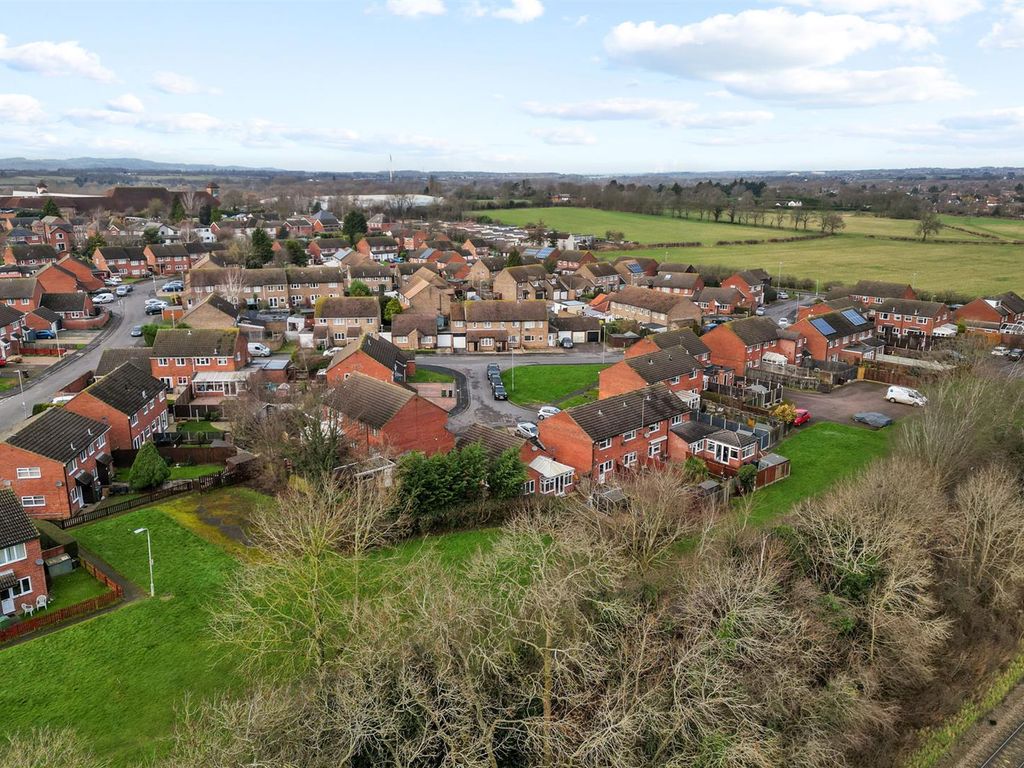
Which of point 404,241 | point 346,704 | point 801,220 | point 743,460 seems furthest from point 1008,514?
point 801,220

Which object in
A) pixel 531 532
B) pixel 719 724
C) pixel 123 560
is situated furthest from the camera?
pixel 123 560

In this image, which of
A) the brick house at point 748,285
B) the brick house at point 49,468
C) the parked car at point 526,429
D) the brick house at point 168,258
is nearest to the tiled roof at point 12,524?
the brick house at point 49,468

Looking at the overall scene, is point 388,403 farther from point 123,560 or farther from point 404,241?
point 404,241

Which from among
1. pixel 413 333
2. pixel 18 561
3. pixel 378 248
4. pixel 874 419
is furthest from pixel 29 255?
pixel 874 419

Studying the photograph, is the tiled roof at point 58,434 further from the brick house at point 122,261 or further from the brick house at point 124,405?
the brick house at point 122,261

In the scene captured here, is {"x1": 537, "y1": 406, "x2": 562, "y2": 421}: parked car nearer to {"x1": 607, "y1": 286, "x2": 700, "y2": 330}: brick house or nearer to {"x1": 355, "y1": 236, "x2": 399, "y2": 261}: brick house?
{"x1": 607, "y1": 286, "x2": 700, "y2": 330}: brick house

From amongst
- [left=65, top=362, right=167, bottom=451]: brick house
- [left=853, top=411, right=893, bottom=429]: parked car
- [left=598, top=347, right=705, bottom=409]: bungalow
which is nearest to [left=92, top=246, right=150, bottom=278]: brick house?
[left=65, top=362, right=167, bottom=451]: brick house

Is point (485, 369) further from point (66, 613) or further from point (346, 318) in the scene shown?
point (66, 613)
